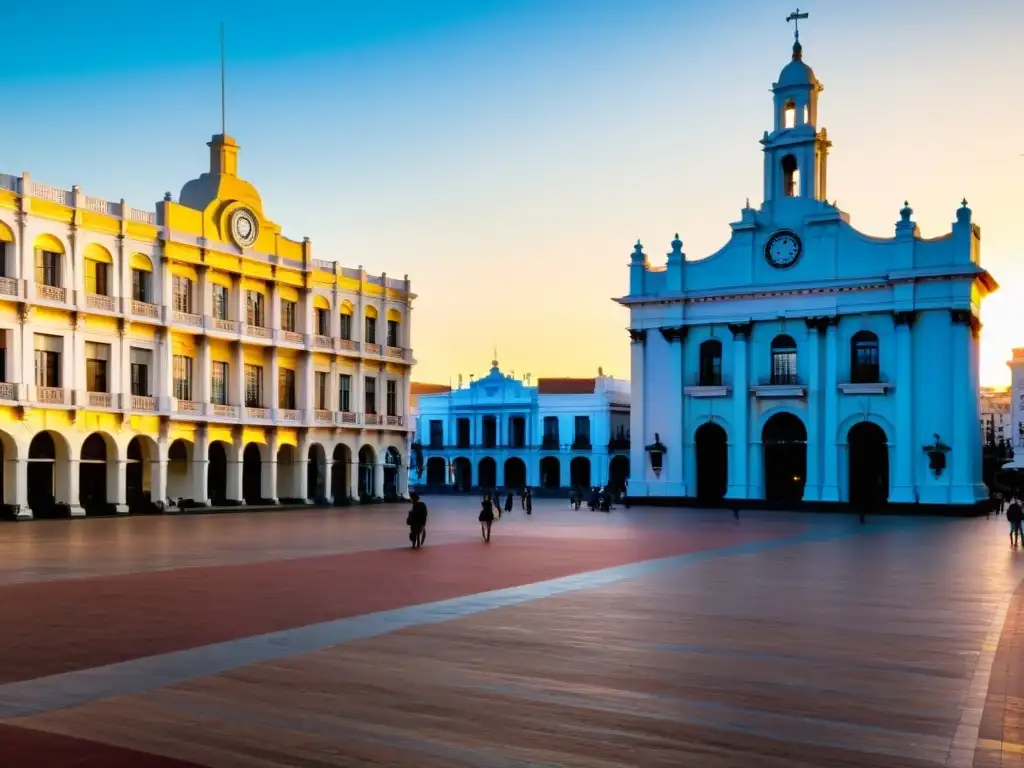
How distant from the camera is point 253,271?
174ft

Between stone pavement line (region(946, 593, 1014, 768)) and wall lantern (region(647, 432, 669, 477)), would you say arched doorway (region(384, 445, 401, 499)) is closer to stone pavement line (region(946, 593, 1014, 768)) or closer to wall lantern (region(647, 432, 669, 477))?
wall lantern (region(647, 432, 669, 477))

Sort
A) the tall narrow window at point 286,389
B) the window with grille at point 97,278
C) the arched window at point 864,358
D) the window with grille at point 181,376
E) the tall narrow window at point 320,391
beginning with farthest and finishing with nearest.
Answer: the tall narrow window at point 320,391
the tall narrow window at point 286,389
the arched window at point 864,358
the window with grille at point 181,376
the window with grille at point 97,278

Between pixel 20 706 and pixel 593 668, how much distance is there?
5.36 metres

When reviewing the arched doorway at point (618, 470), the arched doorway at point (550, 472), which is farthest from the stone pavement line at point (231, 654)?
the arched doorway at point (550, 472)

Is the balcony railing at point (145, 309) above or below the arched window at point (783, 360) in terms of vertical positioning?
above

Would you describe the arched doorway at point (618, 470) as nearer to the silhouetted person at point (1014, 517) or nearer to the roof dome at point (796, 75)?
the roof dome at point (796, 75)

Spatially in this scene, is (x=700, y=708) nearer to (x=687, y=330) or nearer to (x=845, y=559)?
(x=845, y=559)

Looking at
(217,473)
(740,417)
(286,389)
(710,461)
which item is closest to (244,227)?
(286,389)

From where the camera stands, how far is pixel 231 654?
465 inches

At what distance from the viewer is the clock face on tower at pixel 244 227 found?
170ft

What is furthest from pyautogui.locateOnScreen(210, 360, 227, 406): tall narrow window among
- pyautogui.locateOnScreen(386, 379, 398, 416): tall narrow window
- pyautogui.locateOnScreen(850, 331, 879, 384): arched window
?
pyautogui.locateOnScreen(850, 331, 879, 384): arched window

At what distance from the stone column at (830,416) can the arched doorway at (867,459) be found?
0.80 m

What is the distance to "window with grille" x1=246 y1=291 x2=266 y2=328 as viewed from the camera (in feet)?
175

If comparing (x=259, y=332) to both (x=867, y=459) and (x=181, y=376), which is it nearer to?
(x=181, y=376)
